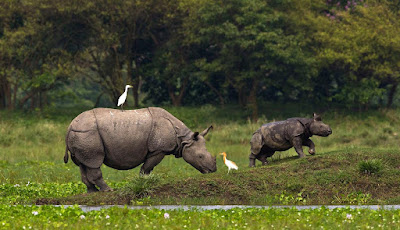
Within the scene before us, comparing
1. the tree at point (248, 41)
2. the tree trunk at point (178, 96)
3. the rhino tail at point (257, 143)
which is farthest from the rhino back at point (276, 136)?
the tree trunk at point (178, 96)

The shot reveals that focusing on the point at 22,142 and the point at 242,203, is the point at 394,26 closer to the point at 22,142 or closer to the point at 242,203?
the point at 22,142

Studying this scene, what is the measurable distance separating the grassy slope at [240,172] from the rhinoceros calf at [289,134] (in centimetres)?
40

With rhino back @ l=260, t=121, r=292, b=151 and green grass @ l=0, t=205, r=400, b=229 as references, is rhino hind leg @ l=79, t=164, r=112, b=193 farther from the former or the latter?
rhino back @ l=260, t=121, r=292, b=151

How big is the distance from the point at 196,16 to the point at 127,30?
4.46 meters

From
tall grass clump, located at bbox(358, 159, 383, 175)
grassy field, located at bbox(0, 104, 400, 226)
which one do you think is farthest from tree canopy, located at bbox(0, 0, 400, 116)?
tall grass clump, located at bbox(358, 159, 383, 175)

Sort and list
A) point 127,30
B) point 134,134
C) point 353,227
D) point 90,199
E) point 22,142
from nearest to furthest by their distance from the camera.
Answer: point 353,227 → point 90,199 → point 134,134 → point 22,142 → point 127,30

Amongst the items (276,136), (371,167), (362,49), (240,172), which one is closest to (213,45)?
(362,49)

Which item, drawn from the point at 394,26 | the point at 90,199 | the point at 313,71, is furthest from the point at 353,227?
the point at 394,26

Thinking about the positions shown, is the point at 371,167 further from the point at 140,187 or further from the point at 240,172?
the point at 140,187

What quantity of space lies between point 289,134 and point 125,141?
13.4 ft

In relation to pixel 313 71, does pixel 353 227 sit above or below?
above

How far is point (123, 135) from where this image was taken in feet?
57.2

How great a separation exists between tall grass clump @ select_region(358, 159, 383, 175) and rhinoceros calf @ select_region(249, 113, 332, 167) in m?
1.88

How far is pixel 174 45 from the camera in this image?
4600 cm
